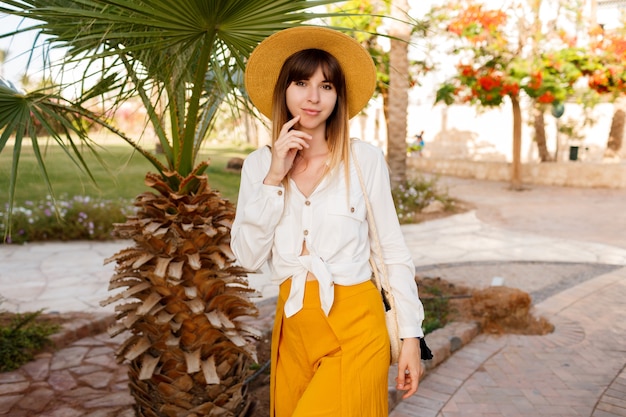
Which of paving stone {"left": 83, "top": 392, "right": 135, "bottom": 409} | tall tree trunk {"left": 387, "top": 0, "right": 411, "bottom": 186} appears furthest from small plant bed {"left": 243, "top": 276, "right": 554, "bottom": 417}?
tall tree trunk {"left": 387, "top": 0, "right": 411, "bottom": 186}

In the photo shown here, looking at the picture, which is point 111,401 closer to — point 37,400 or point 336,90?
point 37,400

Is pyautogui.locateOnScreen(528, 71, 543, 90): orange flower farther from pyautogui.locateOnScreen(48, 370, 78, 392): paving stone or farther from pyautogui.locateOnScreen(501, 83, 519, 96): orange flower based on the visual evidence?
pyautogui.locateOnScreen(48, 370, 78, 392): paving stone

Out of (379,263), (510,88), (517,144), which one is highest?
(510,88)

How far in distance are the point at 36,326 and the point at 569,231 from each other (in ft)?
26.6

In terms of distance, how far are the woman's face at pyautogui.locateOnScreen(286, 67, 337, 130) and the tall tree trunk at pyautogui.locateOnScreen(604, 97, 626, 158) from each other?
49.6 ft

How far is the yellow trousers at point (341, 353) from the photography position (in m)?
1.74

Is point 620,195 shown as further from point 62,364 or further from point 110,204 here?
point 62,364

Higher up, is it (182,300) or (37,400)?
(182,300)

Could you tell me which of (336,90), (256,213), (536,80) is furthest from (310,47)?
(536,80)

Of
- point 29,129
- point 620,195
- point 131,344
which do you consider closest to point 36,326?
point 131,344

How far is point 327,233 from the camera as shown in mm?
1820

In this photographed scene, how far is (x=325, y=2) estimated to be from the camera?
2.23m

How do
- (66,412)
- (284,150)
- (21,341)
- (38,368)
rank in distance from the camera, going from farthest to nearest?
(21,341) < (38,368) < (66,412) < (284,150)

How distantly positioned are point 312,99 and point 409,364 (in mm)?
896
